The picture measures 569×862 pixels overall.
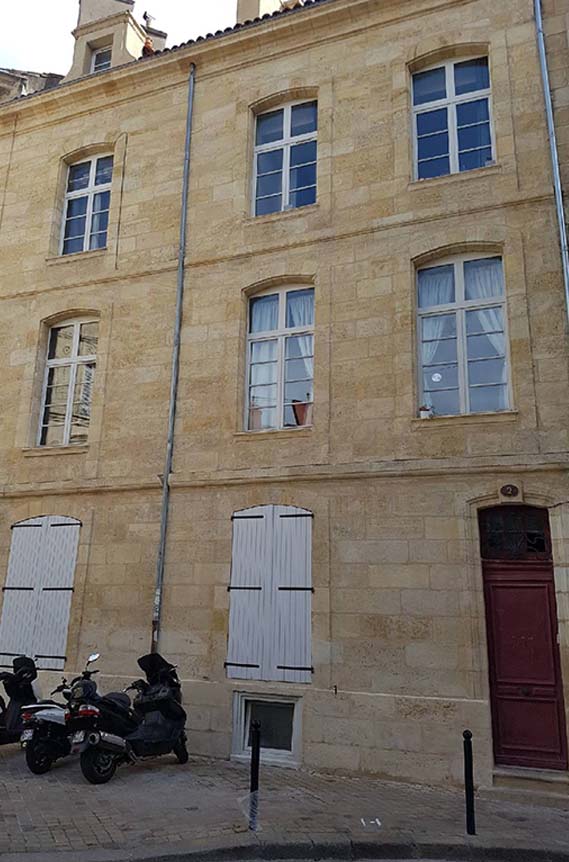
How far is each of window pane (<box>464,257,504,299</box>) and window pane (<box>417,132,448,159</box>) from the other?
169cm

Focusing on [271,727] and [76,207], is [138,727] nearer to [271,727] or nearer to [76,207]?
[271,727]

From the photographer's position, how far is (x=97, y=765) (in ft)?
21.7

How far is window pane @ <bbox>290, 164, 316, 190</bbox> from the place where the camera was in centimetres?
975

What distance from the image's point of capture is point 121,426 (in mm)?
9531

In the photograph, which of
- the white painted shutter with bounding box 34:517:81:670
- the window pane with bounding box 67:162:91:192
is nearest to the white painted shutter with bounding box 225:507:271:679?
the white painted shutter with bounding box 34:517:81:670

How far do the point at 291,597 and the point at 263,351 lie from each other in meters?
3.26

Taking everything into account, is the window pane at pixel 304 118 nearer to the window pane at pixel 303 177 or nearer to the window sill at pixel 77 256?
the window pane at pixel 303 177

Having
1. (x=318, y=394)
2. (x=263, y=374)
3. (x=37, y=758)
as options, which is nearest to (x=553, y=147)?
(x=318, y=394)

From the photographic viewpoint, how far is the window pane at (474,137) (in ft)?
28.9

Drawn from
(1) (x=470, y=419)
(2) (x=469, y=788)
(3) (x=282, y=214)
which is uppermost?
(3) (x=282, y=214)

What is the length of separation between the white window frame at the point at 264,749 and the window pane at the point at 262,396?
3.51 m

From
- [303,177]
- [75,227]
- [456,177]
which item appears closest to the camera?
[456,177]

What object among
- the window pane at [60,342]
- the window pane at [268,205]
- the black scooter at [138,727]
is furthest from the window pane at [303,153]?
the black scooter at [138,727]

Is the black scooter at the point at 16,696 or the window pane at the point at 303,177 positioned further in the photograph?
the window pane at the point at 303,177
